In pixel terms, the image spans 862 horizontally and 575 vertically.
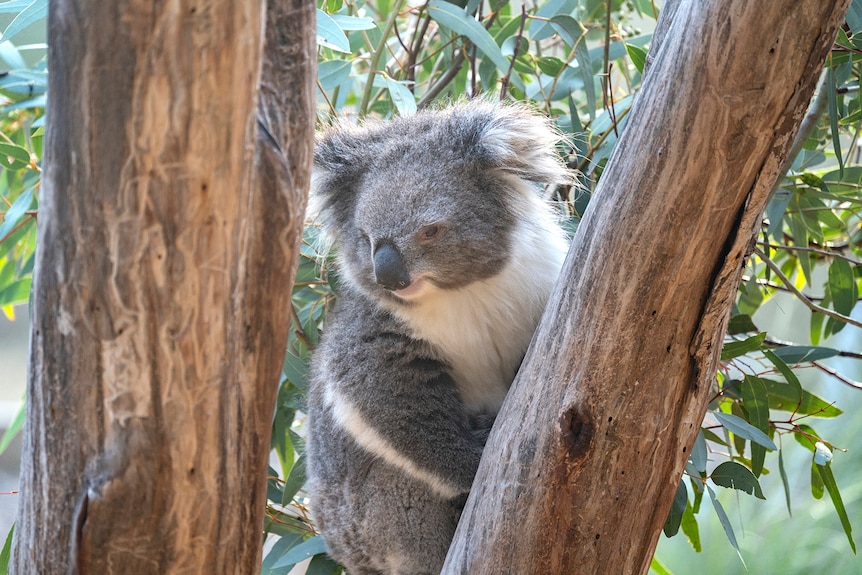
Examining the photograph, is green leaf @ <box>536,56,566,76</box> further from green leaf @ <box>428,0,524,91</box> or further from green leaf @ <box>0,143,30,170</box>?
green leaf @ <box>0,143,30,170</box>

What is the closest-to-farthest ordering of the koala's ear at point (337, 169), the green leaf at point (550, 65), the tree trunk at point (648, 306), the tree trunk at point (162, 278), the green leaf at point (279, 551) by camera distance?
the tree trunk at point (162, 278)
the tree trunk at point (648, 306)
the koala's ear at point (337, 169)
the green leaf at point (279, 551)
the green leaf at point (550, 65)

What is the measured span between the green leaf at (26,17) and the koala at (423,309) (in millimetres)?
750

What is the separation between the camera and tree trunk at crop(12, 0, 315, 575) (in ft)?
3.19

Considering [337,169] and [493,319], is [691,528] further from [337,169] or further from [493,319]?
[337,169]

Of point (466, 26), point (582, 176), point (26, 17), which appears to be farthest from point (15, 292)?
point (582, 176)

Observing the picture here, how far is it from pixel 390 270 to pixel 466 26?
2.78 ft

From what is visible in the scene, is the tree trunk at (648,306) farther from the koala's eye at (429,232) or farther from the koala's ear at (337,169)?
the koala's ear at (337,169)

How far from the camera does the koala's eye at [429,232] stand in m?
1.87

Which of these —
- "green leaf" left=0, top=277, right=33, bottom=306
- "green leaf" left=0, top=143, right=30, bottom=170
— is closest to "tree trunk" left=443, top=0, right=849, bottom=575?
"green leaf" left=0, top=143, right=30, bottom=170

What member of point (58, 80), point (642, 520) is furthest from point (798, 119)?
point (58, 80)

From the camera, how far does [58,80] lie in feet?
3.25

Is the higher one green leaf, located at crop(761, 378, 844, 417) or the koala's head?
the koala's head

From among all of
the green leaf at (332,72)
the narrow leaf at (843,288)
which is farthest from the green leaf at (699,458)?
the green leaf at (332,72)

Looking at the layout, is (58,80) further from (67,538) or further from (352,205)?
(352,205)
